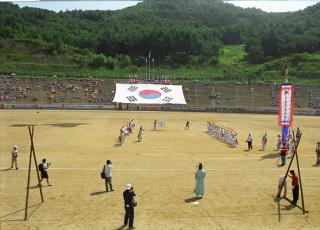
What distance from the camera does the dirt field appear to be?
1411cm

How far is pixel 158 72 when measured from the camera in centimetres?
11588

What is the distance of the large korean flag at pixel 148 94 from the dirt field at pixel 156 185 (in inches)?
611

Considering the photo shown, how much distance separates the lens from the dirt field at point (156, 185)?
14.1m

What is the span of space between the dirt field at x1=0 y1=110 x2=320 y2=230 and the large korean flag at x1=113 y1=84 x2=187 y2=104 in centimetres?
1553

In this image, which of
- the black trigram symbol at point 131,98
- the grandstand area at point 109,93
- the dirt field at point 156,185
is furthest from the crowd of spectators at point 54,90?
the dirt field at point 156,185

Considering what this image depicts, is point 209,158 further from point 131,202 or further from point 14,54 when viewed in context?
point 14,54

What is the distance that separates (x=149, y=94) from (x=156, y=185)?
1400 inches

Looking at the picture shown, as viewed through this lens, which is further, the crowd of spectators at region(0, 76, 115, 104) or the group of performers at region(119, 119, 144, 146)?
the crowd of spectators at region(0, 76, 115, 104)

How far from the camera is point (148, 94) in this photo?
2137 inches

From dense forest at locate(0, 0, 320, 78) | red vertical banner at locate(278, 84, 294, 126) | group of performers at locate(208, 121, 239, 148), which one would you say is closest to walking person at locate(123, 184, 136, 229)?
red vertical banner at locate(278, 84, 294, 126)

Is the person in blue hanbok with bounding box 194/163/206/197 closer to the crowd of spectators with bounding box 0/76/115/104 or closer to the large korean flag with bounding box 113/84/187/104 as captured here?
the large korean flag with bounding box 113/84/187/104

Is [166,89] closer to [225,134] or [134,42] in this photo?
[225,134]

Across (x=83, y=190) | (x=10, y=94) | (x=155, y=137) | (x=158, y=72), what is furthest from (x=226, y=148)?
(x=158, y=72)

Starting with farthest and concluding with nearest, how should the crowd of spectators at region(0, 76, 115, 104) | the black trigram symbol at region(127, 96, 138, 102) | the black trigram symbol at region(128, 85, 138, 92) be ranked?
the crowd of spectators at region(0, 76, 115, 104)
the black trigram symbol at region(128, 85, 138, 92)
the black trigram symbol at region(127, 96, 138, 102)
